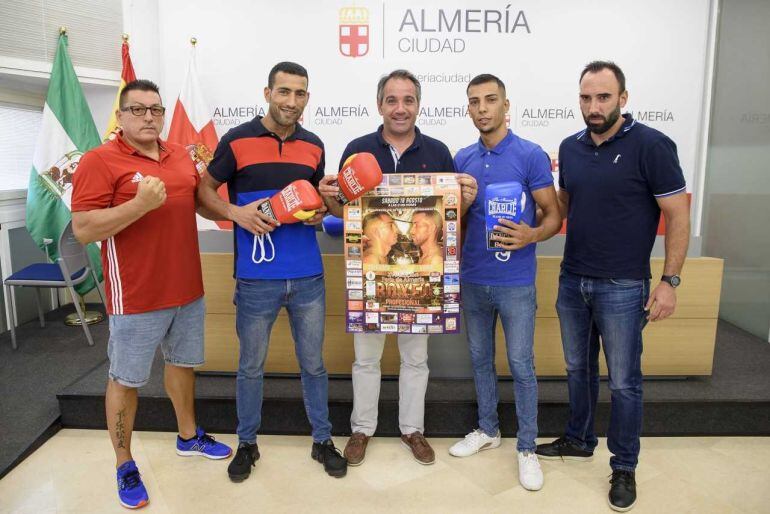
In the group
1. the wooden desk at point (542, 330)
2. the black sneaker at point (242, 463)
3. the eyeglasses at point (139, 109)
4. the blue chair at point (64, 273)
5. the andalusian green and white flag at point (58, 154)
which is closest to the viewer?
the eyeglasses at point (139, 109)

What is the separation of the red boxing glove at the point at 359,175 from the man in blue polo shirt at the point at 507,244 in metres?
0.43

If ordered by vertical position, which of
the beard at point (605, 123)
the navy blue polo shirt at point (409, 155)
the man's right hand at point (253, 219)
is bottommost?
the man's right hand at point (253, 219)

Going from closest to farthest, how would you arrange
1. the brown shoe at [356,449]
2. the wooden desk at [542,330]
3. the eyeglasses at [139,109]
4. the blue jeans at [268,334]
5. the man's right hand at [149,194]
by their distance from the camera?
the man's right hand at [149,194]
the eyeglasses at [139,109]
the blue jeans at [268,334]
the brown shoe at [356,449]
the wooden desk at [542,330]

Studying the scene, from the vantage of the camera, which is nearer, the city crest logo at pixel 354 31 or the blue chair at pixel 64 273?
the blue chair at pixel 64 273

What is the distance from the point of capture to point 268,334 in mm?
2158

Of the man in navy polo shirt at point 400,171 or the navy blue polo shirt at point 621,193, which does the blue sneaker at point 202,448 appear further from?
the navy blue polo shirt at point 621,193

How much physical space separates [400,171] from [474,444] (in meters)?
1.28

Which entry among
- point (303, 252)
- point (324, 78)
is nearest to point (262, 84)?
point (324, 78)

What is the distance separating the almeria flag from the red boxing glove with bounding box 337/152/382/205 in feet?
8.69

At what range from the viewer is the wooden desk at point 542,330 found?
2.76m

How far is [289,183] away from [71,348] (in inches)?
102

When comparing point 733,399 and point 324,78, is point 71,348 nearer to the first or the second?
point 324,78

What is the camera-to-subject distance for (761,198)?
12.9ft

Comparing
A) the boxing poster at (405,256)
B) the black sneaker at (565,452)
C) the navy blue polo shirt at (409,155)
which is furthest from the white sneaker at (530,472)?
the navy blue polo shirt at (409,155)
